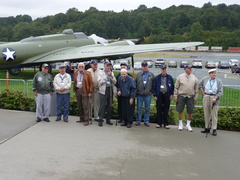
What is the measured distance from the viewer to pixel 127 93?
7750 mm

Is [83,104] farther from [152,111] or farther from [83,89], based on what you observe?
[152,111]

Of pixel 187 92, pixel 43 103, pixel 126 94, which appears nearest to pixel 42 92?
pixel 43 103

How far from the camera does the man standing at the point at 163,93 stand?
25.2ft

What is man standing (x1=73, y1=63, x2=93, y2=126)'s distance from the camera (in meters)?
7.89

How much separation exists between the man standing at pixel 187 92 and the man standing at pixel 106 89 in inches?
67.5

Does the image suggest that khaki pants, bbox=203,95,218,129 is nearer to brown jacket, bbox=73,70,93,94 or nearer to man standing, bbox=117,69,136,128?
man standing, bbox=117,69,136,128

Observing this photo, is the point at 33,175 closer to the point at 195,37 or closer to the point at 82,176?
the point at 82,176

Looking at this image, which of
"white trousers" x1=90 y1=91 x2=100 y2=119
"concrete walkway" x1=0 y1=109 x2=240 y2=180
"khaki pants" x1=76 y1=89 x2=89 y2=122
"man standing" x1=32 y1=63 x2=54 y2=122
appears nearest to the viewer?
"concrete walkway" x1=0 y1=109 x2=240 y2=180

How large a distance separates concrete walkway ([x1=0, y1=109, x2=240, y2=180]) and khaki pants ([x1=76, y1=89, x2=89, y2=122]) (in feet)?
1.08

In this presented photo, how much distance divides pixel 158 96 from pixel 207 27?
154m

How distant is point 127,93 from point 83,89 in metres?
1.19

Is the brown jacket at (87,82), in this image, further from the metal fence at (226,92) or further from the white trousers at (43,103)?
the metal fence at (226,92)

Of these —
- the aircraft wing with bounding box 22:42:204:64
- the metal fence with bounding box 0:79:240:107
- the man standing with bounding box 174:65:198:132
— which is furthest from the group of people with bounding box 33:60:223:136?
the aircraft wing with bounding box 22:42:204:64

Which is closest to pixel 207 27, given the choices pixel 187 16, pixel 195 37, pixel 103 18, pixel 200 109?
pixel 187 16
